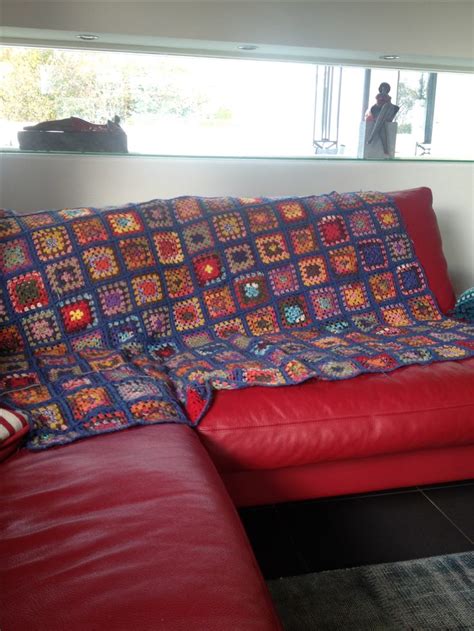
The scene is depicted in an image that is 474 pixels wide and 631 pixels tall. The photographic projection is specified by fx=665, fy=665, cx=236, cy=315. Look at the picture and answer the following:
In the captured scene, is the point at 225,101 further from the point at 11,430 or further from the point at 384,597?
the point at 384,597

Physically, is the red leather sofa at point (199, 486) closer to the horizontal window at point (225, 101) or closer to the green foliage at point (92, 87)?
the horizontal window at point (225, 101)

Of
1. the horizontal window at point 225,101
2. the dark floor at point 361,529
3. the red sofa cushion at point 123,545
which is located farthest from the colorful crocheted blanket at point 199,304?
the horizontal window at point 225,101

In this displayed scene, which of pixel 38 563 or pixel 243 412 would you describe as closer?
pixel 38 563

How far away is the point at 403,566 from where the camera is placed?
1.67m

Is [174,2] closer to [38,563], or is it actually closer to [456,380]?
[456,380]

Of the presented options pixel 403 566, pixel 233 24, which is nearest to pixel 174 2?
pixel 233 24

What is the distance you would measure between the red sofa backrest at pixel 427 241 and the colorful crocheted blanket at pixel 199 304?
49mm

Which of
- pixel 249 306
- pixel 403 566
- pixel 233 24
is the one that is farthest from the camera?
pixel 233 24

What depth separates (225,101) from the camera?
112 inches

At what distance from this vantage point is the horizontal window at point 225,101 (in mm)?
2641

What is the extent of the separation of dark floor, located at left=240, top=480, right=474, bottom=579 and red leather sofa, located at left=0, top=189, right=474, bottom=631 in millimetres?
69

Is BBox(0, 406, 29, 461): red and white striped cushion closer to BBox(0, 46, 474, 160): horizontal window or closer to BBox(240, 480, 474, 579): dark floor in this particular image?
BBox(240, 480, 474, 579): dark floor

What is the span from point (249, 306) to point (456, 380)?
0.71 metres

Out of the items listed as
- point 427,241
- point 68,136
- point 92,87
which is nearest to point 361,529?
point 427,241
